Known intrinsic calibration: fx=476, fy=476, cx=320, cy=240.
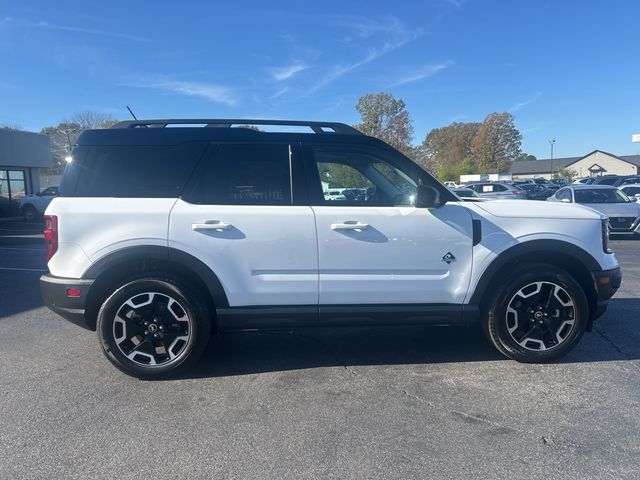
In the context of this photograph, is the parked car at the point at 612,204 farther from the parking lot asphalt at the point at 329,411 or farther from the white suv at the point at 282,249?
the white suv at the point at 282,249

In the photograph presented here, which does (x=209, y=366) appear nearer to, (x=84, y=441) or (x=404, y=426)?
(x=84, y=441)

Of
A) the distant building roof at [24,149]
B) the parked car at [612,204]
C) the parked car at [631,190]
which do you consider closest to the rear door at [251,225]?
the parked car at [612,204]

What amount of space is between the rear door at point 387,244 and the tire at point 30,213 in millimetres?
22501

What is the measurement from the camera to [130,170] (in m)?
4.04

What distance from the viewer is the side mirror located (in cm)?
389

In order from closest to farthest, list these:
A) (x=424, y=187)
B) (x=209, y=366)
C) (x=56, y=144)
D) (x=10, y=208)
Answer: (x=424, y=187)
(x=209, y=366)
(x=10, y=208)
(x=56, y=144)

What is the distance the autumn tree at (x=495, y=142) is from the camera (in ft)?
264

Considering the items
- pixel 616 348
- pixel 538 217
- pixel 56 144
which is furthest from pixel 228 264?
pixel 56 144

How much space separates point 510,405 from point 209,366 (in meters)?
2.53

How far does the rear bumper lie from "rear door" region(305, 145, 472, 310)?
6.41 ft

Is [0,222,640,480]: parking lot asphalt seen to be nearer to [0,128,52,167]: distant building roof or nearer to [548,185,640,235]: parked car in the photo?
[548,185,640,235]: parked car

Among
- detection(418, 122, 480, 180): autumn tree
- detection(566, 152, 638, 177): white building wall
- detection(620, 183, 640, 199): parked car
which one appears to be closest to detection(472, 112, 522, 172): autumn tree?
detection(418, 122, 480, 180): autumn tree

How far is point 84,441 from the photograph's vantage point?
10.1 feet

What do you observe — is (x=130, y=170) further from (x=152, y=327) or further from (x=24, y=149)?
(x=24, y=149)
